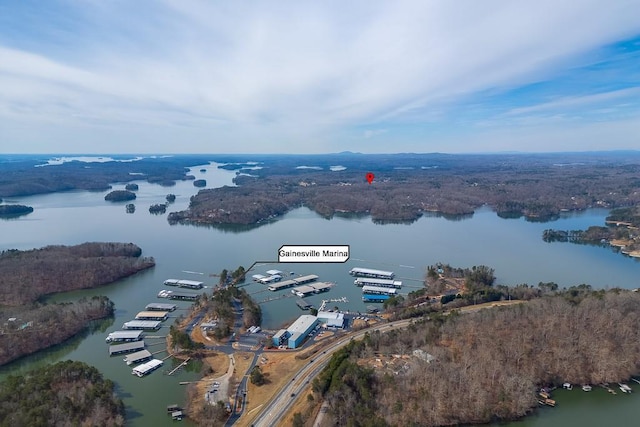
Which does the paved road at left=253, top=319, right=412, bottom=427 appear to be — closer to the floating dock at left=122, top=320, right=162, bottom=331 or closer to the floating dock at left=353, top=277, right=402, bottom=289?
the floating dock at left=353, top=277, right=402, bottom=289

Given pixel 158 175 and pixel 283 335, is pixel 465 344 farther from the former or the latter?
pixel 158 175

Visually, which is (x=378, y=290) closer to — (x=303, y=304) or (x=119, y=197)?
(x=303, y=304)

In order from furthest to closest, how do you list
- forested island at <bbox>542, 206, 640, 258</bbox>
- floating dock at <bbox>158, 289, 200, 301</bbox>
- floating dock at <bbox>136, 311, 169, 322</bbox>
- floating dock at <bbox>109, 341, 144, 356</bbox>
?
forested island at <bbox>542, 206, 640, 258</bbox>
floating dock at <bbox>158, 289, 200, 301</bbox>
floating dock at <bbox>136, 311, 169, 322</bbox>
floating dock at <bbox>109, 341, 144, 356</bbox>

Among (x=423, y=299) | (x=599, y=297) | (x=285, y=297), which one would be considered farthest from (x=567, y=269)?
(x=285, y=297)

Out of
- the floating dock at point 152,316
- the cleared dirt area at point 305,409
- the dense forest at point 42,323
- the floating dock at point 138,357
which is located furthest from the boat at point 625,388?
the dense forest at point 42,323

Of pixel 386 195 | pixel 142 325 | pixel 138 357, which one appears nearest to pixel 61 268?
pixel 142 325

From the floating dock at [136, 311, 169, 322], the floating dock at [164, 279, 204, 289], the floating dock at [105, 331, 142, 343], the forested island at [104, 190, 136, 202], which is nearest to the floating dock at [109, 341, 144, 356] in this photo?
the floating dock at [105, 331, 142, 343]
